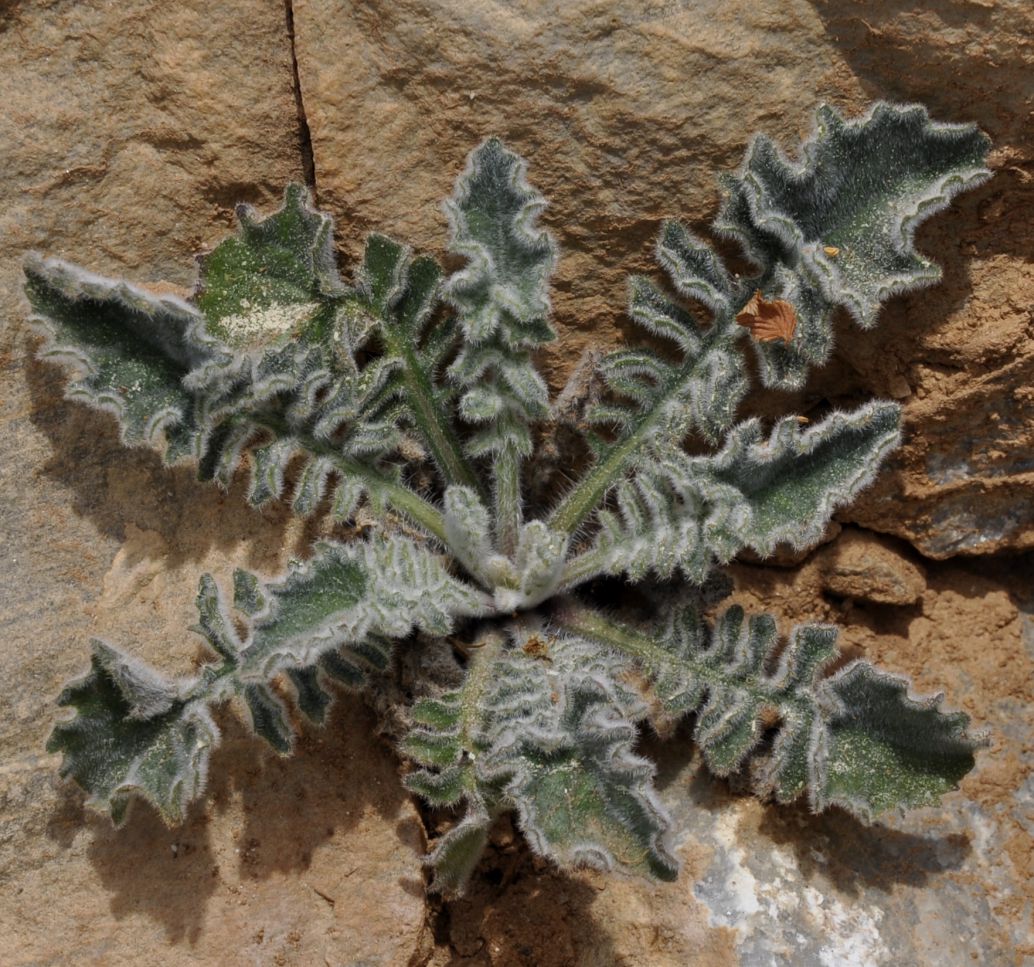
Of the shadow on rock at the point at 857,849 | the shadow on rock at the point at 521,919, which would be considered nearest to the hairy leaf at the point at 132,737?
the shadow on rock at the point at 521,919

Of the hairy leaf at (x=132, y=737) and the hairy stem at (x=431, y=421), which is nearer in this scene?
the hairy leaf at (x=132, y=737)

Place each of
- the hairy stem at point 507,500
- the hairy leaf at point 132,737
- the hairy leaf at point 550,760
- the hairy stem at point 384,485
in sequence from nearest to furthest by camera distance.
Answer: the hairy leaf at point 550,760
the hairy leaf at point 132,737
the hairy stem at point 384,485
the hairy stem at point 507,500

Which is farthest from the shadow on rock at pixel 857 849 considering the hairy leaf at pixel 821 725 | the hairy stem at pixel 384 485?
the hairy stem at pixel 384 485

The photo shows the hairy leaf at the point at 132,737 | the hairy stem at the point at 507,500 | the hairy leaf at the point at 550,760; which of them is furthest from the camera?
the hairy stem at the point at 507,500

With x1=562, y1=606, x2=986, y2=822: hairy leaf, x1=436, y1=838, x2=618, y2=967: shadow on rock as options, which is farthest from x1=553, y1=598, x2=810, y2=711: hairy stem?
x1=436, y1=838, x2=618, y2=967: shadow on rock

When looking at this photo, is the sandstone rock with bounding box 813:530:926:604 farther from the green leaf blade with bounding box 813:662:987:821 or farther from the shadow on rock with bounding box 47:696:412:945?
the shadow on rock with bounding box 47:696:412:945

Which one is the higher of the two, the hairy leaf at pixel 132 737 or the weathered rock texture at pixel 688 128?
the weathered rock texture at pixel 688 128

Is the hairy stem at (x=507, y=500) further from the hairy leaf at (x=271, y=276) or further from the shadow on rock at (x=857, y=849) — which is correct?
the shadow on rock at (x=857, y=849)

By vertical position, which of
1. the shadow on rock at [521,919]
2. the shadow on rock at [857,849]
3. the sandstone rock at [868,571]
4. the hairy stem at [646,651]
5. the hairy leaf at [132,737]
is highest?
the sandstone rock at [868,571]

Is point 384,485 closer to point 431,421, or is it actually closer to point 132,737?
point 431,421
